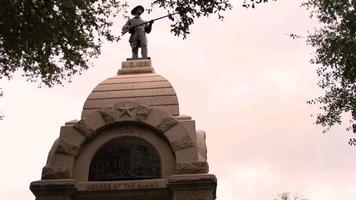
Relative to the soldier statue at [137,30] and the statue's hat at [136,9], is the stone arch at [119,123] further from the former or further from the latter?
the statue's hat at [136,9]

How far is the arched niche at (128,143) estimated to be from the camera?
10328 millimetres

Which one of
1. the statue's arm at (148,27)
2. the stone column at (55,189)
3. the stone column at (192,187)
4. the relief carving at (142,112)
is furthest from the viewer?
the statue's arm at (148,27)

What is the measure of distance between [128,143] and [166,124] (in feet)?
2.82

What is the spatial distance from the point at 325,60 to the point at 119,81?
7.32m

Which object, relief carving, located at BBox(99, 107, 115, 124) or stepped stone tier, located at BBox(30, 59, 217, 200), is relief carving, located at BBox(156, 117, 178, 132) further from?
relief carving, located at BBox(99, 107, 115, 124)

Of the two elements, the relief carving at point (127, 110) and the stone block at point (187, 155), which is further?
the relief carving at point (127, 110)

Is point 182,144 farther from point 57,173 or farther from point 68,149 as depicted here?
point 57,173

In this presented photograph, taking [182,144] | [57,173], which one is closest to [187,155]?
[182,144]

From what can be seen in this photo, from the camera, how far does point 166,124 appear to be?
10578 mm

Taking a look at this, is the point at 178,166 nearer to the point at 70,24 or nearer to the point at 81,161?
the point at 81,161

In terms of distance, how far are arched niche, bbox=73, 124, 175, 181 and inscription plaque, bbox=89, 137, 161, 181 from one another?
2 cm

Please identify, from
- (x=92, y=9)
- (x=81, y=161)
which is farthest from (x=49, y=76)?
(x=81, y=161)

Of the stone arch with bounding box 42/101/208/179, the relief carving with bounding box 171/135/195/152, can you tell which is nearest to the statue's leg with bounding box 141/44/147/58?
the stone arch with bounding box 42/101/208/179

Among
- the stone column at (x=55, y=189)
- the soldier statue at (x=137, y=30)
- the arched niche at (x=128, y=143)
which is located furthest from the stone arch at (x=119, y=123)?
the soldier statue at (x=137, y=30)
